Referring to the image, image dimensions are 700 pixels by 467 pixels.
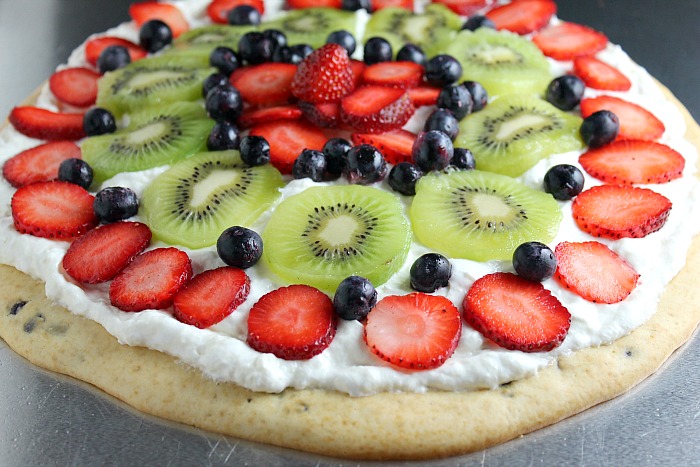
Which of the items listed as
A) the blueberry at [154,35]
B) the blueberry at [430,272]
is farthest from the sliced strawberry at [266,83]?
the blueberry at [430,272]

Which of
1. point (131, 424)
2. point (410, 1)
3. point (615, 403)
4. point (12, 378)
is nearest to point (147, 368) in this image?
point (131, 424)

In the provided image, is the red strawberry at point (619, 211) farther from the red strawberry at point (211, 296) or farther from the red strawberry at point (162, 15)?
the red strawberry at point (162, 15)

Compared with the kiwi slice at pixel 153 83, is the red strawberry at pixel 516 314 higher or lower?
lower

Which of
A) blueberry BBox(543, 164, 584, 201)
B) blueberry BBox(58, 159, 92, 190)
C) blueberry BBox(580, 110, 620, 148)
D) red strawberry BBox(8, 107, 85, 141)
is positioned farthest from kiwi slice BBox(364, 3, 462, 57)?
blueberry BBox(58, 159, 92, 190)

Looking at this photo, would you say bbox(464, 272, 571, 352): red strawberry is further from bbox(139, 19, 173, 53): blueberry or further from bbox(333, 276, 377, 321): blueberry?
bbox(139, 19, 173, 53): blueberry

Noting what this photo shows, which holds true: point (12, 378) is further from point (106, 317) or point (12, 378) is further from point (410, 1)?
point (410, 1)

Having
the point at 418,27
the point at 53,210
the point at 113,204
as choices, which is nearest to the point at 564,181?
the point at 418,27

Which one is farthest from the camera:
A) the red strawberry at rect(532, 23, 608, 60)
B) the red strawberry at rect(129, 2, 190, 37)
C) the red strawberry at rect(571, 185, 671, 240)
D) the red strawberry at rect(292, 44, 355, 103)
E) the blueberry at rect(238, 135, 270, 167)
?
the red strawberry at rect(129, 2, 190, 37)
